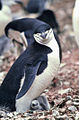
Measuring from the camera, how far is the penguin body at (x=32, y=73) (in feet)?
12.4

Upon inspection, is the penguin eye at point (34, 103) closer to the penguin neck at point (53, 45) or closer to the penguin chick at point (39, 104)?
the penguin chick at point (39, 104)

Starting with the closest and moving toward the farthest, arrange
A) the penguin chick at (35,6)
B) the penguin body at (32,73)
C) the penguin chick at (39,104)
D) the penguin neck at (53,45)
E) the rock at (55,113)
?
the rock at (55,113), the penguin body at (32,73), the penguin chick at (39,104), the penguin neck at (53,45), the penguin chick at (35,6)

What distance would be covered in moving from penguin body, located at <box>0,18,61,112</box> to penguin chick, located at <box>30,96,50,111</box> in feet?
0.14

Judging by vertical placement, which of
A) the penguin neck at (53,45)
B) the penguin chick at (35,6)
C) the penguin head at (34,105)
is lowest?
the penguin head at (34,105)

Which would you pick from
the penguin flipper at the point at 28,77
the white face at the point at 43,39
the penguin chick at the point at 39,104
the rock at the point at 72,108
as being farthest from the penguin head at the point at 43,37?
the rock at the point at 72,108

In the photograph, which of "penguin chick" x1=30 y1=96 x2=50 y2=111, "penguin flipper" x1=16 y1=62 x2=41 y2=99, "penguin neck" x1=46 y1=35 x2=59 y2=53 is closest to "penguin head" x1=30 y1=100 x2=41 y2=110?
"penguin chick" x1=30 y1=96 x2=50 y2=111

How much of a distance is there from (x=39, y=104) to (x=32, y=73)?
0.35 metres

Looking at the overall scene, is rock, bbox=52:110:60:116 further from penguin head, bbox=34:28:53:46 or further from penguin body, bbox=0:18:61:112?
penguin head, bbox=34:28:53:46

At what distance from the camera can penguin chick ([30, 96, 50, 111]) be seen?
389cm

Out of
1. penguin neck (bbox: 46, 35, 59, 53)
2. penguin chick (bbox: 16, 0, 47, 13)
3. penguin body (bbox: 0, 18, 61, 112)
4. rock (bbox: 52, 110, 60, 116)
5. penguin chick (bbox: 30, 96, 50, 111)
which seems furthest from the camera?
penguin chick (bbox: 16, 0, 47, 13)

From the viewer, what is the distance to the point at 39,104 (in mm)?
3941

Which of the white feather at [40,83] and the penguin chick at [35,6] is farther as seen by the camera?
the penguin chick at [35,6]

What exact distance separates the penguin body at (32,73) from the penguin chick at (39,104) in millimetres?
42

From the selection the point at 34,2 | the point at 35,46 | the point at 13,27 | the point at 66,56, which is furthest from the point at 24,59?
the point at 34,2
